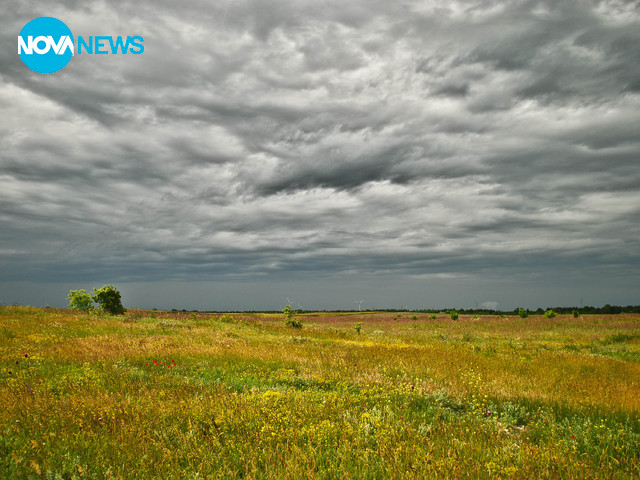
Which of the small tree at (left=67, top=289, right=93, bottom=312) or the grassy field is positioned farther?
the small tree at (left=67, top=289, right=93, bottom=312)

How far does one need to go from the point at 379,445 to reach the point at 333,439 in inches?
32.9

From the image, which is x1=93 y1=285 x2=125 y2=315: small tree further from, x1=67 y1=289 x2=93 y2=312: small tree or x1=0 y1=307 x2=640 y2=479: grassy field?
x1=0 y1=307 x2=640 y2=479: grassy field

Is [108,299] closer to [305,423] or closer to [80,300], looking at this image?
[80,300]

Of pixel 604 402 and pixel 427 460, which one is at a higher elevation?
pixel 427 460

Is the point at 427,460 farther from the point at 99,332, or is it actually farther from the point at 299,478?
the point at 99,332

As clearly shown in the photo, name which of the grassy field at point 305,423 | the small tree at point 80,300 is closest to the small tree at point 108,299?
the small tree at point 80,300

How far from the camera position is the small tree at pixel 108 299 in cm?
4112

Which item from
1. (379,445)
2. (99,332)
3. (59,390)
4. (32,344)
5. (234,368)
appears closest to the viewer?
(379,445)

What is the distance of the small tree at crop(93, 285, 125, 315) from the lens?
41.1 m

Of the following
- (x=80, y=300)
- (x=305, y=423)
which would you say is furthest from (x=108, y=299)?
(x=305, y=423)

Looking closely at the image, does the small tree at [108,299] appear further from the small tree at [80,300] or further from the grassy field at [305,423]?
the grassy field at [305,423]

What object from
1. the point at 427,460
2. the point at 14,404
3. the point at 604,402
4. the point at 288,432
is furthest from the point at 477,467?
the point at 14,404

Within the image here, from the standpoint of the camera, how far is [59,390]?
7516 millimetres

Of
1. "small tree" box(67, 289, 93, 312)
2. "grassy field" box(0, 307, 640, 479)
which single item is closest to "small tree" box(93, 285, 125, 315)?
"small tree" box(67, 289, 93, 312)
